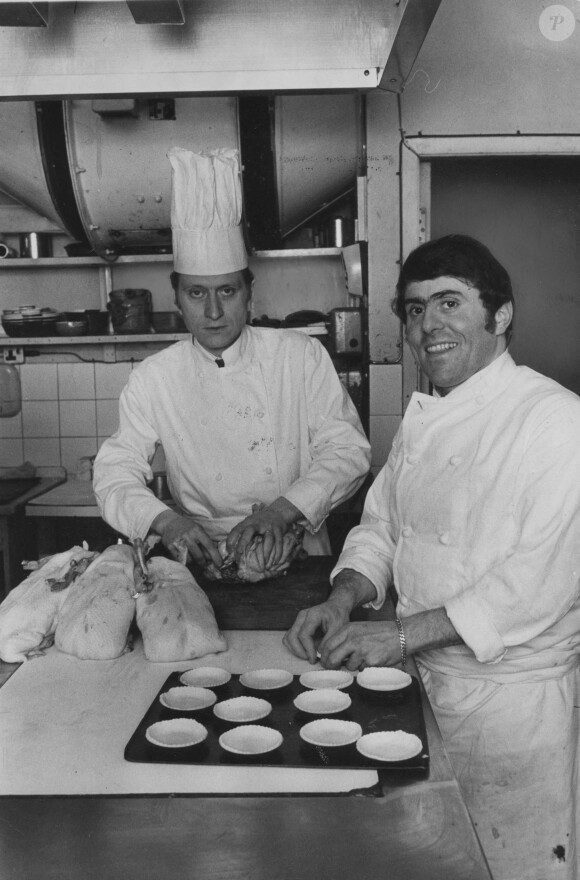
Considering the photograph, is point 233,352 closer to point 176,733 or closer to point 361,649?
point 361,649

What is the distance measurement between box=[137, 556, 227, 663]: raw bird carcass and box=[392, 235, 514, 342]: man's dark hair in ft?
2.91

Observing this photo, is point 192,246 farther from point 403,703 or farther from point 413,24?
point 403,703

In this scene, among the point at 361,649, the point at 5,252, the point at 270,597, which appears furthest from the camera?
the point at 5,252

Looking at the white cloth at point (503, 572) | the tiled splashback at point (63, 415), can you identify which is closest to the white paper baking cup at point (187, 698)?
the white cloth at point (503, 572)

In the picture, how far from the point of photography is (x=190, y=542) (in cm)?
230

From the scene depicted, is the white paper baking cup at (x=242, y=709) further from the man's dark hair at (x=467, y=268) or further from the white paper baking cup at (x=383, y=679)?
the man's dark hair at (x=467, y=268)

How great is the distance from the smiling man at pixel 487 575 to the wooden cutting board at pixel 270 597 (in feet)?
0.44

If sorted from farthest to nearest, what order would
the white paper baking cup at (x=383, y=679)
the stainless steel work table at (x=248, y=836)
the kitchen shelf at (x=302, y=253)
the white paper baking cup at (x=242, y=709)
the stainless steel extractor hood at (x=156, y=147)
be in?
the kitchen shelf at (x=302, y=253), the stainless steel extractor hood at (x=156, y=147), the white paper baking cup at (x=383, y=679), the white paper baking cup at (x=242, y=709), the stainless steel work table at (x=248, y=836)

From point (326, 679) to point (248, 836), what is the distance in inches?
20.5

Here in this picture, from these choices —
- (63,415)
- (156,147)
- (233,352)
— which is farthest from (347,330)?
(63,415)

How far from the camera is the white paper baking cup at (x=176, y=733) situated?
53.6 inches

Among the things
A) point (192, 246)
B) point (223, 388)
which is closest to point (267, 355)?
point (223, 388)

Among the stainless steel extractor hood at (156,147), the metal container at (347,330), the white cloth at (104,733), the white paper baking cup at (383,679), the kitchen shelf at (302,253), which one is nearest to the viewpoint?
the white cloth at (104,733)

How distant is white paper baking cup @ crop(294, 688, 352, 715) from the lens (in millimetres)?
1472
